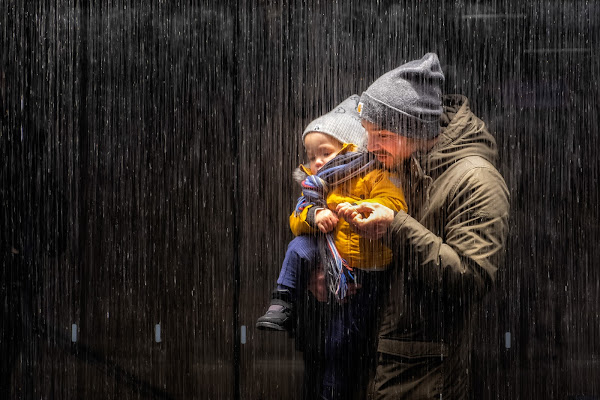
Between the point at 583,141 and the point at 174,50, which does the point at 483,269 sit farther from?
the point at 174,50

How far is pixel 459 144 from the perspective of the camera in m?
1.99

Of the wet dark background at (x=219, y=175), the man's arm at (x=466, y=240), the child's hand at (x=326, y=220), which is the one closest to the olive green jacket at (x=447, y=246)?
the man's arm at (x=466, y=240)

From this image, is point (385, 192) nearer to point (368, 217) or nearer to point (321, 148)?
point (368, 217)

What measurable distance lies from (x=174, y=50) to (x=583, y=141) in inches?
79.1

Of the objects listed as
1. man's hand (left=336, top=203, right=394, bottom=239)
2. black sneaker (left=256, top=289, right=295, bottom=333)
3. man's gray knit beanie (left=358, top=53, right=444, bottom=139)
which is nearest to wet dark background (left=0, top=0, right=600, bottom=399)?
black sneaker (left=256, top=289, right=295, bottom=333)

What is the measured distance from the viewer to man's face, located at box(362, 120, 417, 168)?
2.04 metres

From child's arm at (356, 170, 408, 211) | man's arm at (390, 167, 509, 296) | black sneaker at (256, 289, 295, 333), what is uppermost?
child's arm at (356, 170, 408, 211)

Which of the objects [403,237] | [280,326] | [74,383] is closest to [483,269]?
[403,237]

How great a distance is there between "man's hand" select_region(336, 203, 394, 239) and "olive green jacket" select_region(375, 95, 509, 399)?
35mm

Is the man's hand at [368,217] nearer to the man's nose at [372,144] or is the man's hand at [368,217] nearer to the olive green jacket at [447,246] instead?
the olive green jacket at [447,246]

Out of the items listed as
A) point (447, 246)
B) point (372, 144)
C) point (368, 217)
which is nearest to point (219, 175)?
point (372, 144)

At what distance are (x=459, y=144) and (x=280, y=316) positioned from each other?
2.70 feet

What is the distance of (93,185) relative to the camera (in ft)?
10.7

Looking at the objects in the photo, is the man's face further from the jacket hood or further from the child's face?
the child's face
